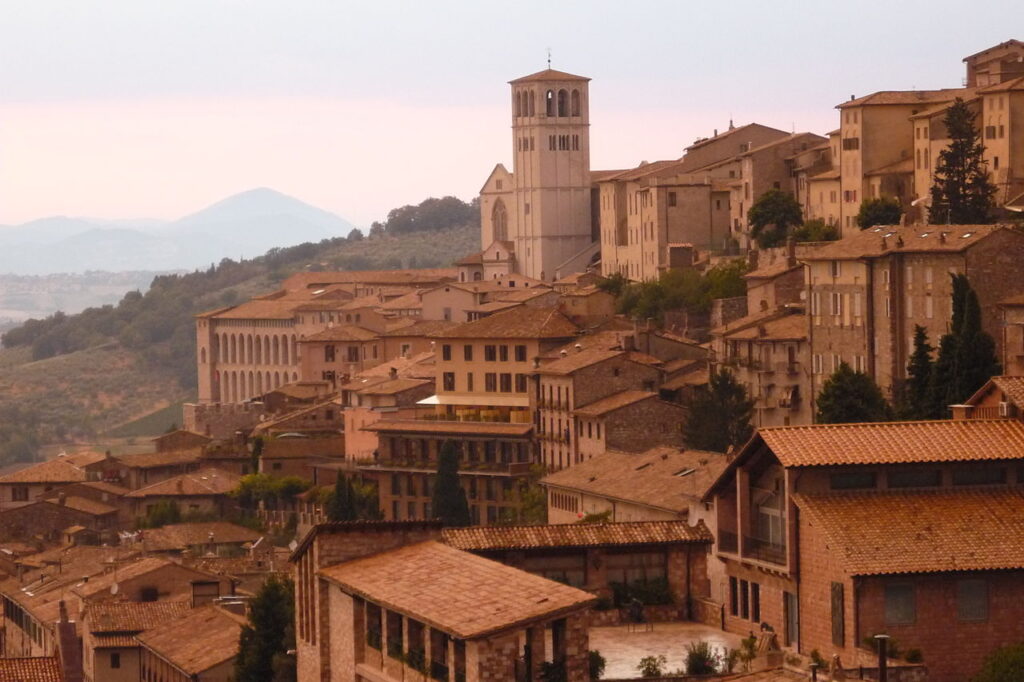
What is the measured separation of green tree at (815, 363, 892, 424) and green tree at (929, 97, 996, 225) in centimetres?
1674

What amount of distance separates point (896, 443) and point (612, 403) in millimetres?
42929

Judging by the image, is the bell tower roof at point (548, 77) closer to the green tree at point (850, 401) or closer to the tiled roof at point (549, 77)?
the tiled roof at point (549, 77)

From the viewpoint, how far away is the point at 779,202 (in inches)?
4038

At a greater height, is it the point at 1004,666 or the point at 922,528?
the point at 922,528

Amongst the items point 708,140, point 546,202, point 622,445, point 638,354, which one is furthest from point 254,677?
point 546,202

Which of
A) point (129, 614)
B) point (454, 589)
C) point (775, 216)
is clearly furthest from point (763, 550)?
point (775, 216)

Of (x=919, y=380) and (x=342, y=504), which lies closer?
(x=919, y=380)

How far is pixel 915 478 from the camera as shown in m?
35.5

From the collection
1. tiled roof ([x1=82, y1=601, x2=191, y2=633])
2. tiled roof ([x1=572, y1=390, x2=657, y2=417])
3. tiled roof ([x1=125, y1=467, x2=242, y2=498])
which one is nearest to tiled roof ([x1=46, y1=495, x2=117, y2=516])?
tiled roof ([x1=125, y1=467, x2=242, y2=498])

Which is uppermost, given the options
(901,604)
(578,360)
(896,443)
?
(896,443)

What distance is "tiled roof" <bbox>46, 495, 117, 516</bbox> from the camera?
94.2m

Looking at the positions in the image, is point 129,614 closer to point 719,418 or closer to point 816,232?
point 719,418

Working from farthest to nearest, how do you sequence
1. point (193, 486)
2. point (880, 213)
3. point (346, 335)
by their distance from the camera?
point (346, 335) < point (193, 486) < point (880, 213)

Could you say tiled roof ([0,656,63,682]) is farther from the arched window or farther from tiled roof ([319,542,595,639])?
the arched window
